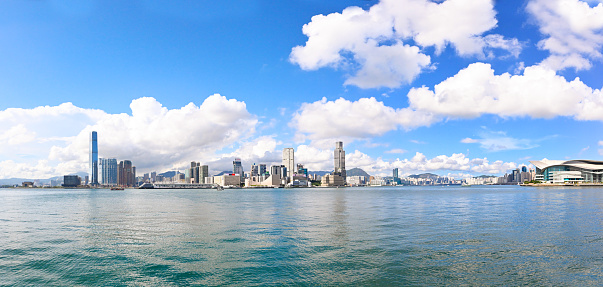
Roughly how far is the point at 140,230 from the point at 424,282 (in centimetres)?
3385

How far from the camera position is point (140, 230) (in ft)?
136

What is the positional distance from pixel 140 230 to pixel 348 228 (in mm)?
24877

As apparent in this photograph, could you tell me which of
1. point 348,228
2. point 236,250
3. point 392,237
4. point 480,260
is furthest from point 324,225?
point 480,260

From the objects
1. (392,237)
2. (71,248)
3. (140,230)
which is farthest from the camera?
(140,230)

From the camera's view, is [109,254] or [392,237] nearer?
[109,254]

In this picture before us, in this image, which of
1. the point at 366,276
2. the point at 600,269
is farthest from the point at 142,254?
the point at 600,269

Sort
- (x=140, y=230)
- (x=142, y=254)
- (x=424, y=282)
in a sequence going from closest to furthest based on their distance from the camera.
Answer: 1. (x=424, y=282)
2. (x=142, y=254)
3. (x=140, y=230)

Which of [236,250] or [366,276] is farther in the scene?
[236,250]

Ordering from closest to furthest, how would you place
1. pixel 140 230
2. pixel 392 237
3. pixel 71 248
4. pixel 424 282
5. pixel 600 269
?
pixel 424 282 → pixel 600 269 → pixel 71 248 → pixel 392 237 → pixel 140 230

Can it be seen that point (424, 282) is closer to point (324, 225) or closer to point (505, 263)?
point (505, 263)

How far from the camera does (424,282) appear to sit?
800 inches

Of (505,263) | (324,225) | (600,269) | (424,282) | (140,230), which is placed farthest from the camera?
(324,225)

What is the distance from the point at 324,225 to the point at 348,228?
429cm

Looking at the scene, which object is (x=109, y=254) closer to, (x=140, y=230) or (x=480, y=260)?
(x=140, y=230)
